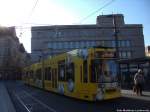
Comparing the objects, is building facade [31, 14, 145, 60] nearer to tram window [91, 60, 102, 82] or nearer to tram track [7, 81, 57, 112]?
tram track [7, 81, 57, 112]

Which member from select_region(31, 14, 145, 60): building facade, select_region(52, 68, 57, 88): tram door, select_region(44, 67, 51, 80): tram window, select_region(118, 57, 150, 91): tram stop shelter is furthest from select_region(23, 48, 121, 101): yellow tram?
select_region(31, 14, 145, 60): building facade

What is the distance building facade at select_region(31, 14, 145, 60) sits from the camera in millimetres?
101875

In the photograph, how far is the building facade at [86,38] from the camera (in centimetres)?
10188

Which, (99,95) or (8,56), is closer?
(99,95)

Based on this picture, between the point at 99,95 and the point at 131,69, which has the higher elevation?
the point at 131,69

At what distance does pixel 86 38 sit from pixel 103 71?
86.5 m

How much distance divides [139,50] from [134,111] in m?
94.0

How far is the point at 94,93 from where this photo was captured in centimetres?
1728

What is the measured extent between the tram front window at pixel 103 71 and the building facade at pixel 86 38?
8304cm

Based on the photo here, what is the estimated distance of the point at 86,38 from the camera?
4085 inches

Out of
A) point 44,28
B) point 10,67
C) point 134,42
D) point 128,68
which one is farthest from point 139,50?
point 128,68

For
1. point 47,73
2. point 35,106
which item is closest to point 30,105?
point 35,106

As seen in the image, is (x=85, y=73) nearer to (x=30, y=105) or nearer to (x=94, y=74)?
(x=94, y=74)

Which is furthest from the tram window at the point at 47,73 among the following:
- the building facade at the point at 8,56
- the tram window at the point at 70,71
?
the building facade at the point at 8,56
